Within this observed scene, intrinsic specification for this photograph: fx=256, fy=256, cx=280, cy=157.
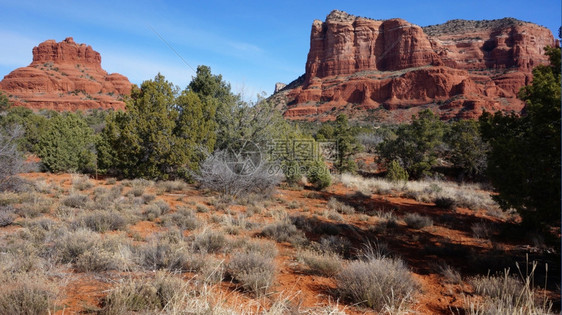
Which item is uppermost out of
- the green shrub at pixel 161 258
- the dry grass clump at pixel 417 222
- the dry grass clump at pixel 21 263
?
the dry grass clump at pixel 21 263

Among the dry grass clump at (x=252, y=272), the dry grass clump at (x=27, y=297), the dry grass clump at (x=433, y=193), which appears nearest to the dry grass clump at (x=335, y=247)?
the dry grass clump at (x=252, y=272)

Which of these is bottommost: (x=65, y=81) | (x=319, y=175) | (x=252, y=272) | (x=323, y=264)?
(x=323, y=264)

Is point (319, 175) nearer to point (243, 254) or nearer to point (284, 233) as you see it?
point (284, 233)

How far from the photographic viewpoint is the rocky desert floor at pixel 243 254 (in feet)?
9.86

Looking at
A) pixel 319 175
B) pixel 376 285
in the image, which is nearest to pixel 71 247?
pixel 376 285

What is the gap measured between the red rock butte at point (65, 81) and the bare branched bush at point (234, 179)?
73447mm

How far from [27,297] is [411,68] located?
113 metres

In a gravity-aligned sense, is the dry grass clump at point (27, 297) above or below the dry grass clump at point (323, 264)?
above

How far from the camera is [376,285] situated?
3.41 m

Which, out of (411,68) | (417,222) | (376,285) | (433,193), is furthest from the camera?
(411,68)

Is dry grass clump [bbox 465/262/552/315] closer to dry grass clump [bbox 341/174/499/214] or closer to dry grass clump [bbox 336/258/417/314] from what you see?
dry grass clump [bbox 336/258/417/314]

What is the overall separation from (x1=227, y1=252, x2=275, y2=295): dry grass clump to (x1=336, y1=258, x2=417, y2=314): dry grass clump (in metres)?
1.03

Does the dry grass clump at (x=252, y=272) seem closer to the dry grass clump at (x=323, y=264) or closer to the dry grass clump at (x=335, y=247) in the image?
the dry grass clump at (x=323, y=264)

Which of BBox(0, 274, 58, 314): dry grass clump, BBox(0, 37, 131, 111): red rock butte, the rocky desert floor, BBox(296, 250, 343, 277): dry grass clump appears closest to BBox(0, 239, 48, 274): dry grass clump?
the rocky desert floor
